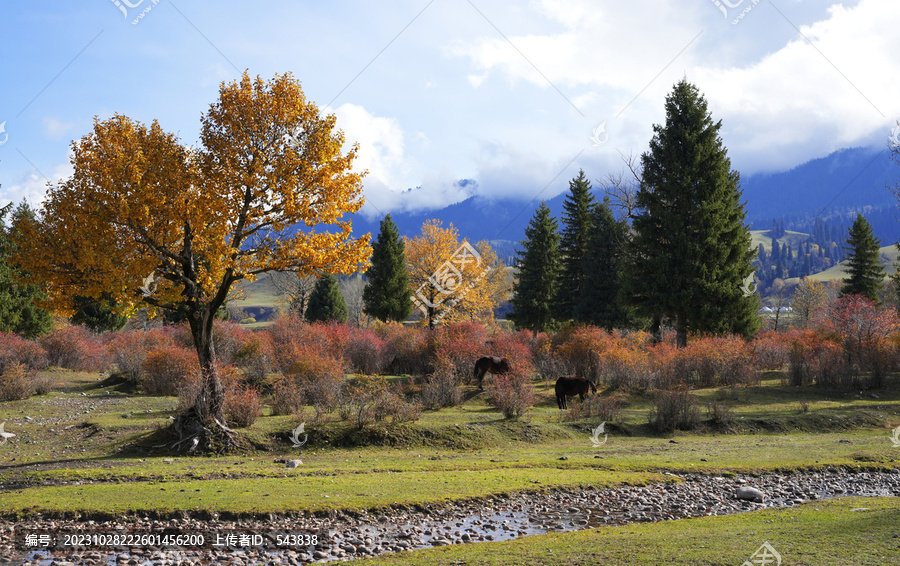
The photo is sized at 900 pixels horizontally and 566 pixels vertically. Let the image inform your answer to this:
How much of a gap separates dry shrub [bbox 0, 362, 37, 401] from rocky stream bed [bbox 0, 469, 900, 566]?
53.4 ft

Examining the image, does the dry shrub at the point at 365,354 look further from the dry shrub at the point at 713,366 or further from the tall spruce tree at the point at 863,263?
the tall spruce tree at the point at 863,263

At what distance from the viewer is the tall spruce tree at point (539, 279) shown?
4378cm

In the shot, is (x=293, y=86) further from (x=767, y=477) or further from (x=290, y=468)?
(x=767, y=477)

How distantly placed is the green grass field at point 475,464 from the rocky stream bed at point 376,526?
0.33 metres

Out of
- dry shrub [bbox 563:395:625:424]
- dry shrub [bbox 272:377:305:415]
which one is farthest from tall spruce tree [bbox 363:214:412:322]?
dry shrub [bbox 563:395:625:424]

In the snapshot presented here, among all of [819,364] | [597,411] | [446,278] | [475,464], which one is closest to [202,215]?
[475,464]

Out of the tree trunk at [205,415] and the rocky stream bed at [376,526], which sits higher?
the tree trunk at [205,415]

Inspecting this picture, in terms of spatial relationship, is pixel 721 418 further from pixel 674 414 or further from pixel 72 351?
pixel 72 351

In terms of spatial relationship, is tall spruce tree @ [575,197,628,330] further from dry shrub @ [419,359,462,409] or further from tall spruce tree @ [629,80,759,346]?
dry shrub @ [419,359,462,409]

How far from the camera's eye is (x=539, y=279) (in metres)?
43.9

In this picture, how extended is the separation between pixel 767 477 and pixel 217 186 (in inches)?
517

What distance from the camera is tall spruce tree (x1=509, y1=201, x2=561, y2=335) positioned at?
43.8 meters

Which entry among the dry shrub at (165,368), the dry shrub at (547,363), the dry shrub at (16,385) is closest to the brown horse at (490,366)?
the dry shrub at (547,363)

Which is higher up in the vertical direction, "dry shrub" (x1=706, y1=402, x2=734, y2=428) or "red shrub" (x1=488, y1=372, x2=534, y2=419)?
"red shrub" (x1=488, y1=372, x2=534, y2=419)
